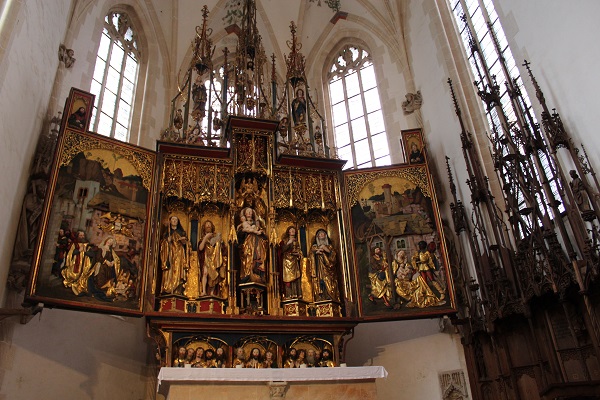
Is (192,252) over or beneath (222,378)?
over

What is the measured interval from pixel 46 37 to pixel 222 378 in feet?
22.1

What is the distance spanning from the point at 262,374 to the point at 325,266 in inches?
114

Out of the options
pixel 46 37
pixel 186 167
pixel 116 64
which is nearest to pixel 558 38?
pixel 186 167

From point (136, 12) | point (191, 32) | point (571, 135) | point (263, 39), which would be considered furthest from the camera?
point (263, 39)

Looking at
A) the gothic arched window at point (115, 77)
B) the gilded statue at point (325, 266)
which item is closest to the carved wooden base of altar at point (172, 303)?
the gilded statue at point (325, 266)

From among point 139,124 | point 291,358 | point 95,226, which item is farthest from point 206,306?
point 139,124

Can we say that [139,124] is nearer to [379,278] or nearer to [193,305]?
[193,305]

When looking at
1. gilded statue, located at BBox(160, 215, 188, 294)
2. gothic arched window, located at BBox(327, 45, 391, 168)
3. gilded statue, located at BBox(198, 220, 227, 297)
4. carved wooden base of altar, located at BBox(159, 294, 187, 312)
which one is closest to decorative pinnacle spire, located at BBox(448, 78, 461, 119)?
gothic arched window, located at BBox(327, 45, 391, 168)

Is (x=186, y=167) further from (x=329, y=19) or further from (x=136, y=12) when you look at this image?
(x=329, y=19)

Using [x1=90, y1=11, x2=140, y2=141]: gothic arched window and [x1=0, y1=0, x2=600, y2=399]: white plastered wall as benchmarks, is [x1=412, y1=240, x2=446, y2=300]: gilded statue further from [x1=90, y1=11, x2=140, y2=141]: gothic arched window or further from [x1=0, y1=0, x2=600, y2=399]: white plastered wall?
[x1=90, y1=11, x2=140, y2=141]: gothic arched window

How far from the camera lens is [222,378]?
7145 mm

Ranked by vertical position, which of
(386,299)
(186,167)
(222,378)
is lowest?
(222,378)

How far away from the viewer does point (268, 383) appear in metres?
7.34

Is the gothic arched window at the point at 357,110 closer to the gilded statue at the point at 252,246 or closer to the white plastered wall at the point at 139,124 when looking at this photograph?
the white plastered wall at the point at 139,124
